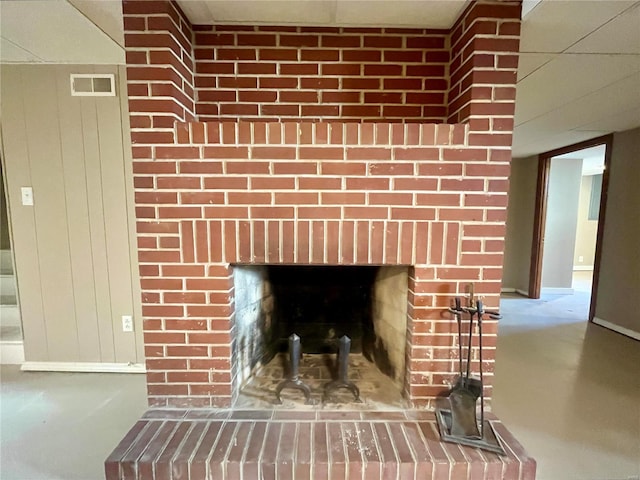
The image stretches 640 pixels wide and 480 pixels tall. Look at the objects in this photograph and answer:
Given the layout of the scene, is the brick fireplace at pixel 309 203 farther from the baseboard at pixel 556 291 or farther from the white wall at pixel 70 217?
the baseboard at pixel 556 291

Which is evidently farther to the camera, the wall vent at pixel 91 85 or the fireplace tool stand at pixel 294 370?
the wall vent at pixel 91 85

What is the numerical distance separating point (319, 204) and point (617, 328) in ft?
12.2

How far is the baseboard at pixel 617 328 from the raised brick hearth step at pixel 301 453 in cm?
277

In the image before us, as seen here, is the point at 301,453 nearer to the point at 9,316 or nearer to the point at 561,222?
the point at 9,316

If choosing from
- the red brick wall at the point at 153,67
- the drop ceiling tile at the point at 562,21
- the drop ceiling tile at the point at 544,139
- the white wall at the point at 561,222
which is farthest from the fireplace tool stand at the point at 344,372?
the white wall at the point at 561,222

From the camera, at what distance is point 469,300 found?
149 cm

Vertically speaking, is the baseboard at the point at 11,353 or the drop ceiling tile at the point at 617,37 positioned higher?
the drop ceiling tile at the point at 617,37

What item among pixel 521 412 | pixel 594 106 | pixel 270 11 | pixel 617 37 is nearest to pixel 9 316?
pixel 270 11

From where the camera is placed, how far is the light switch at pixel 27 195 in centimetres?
224

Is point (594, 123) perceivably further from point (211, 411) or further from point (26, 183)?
point (26, 183)

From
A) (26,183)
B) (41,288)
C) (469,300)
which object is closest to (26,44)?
(26,183)

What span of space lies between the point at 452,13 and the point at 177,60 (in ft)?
4.14

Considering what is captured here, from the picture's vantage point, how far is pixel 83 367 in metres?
2.38

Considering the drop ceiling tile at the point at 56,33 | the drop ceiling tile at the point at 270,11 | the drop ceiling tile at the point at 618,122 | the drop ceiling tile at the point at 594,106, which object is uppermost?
the drop ceiling tile at the point at 56,33
